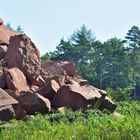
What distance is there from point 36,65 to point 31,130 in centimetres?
603

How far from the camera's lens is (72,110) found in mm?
13938

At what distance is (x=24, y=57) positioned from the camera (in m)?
15.5

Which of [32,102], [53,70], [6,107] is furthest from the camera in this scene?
[53,70]

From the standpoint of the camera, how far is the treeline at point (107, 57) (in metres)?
43.9

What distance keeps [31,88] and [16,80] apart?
795 mm

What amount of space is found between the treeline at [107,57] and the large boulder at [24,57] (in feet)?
88.3

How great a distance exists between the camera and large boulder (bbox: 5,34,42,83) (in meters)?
15.4

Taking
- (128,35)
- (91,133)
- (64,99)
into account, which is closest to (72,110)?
(64,99)

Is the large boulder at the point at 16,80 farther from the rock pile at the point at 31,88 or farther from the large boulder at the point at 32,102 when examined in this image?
the large boulder at the point at 32,102

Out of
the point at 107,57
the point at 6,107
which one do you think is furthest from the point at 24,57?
the point at 107,57

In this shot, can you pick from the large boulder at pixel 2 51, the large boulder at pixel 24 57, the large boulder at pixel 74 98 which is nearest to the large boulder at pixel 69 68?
the large boulder at pixel 24 57

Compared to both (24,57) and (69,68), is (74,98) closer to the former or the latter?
(24,57)

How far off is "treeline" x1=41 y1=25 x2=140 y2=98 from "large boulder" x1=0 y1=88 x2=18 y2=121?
100ft

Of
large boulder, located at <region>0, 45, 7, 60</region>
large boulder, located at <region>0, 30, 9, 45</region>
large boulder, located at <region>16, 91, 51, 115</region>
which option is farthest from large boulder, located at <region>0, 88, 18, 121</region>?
large boulder, located at <region>0, 30, 9, 45</region>
